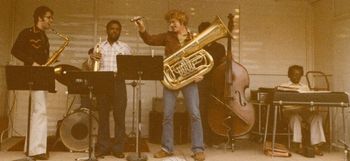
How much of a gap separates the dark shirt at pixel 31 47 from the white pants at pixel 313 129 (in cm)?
379

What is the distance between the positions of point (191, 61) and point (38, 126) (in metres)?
2.23

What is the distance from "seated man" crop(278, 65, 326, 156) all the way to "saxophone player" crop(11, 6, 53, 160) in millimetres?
3445

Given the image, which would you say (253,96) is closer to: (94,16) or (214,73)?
(214,73)

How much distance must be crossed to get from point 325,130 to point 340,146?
1.15 feet

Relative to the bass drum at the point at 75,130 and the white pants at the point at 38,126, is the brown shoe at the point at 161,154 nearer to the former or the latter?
the bass drum at the point at 75,130

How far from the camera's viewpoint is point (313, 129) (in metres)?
6.19

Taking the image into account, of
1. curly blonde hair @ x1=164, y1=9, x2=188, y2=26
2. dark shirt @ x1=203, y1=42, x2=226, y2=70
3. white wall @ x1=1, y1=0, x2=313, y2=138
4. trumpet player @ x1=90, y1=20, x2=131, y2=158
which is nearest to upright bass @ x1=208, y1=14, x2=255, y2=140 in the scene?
dark shirt @ x1=203, y1=42, x2=226, y2=70

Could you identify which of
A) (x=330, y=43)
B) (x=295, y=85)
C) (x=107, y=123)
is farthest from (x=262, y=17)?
(x=107, y=123)

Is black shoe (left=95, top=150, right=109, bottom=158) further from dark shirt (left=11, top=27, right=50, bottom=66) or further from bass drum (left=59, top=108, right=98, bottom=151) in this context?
dark shirt (left=11, top=27, right=50, bottom=66)

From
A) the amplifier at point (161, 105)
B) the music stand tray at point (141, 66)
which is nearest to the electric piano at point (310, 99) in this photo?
the music stand tray at point (141, 66)

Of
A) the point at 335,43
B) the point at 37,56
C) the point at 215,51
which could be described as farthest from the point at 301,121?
the point at 37,56

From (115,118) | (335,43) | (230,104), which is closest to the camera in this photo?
(115,118)

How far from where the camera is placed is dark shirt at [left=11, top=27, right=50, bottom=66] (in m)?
5.31

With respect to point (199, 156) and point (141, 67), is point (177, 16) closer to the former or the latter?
point (141, 67)
